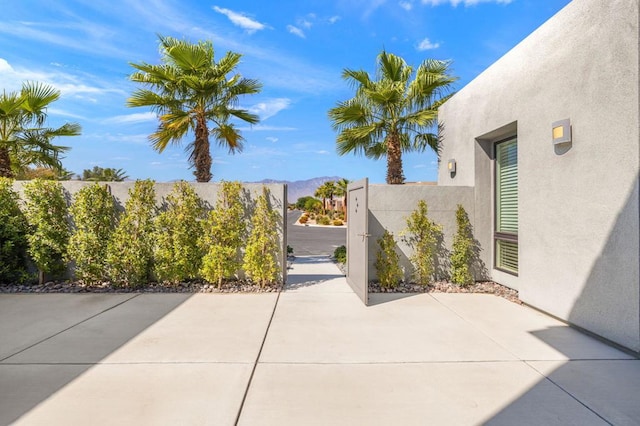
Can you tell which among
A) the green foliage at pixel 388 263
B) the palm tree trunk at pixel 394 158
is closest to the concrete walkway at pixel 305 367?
the green foliage at pixel 388 263

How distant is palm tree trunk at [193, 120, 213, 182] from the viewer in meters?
8.45

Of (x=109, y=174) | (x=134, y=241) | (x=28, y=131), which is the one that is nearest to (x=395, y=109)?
(x=134, y=241)

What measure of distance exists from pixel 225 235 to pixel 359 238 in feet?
7.96

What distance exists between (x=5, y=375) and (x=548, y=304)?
6112 millimetres

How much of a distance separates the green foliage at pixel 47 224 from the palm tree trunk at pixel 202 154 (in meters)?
3.15

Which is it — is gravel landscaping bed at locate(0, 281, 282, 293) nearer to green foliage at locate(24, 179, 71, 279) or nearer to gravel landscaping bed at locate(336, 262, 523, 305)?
green foliage at locate(24, 179, 71, 279)

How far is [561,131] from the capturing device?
409 cm

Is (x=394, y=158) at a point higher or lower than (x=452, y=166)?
higher

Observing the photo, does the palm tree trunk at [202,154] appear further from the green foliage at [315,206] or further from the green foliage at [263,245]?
the green foliage at [315,206]

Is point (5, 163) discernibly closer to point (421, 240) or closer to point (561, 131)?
point (421, 240)

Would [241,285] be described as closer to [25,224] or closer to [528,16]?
[25,224]

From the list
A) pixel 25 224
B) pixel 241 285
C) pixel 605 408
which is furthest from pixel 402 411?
pixel 25 224

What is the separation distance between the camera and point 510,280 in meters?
5.72

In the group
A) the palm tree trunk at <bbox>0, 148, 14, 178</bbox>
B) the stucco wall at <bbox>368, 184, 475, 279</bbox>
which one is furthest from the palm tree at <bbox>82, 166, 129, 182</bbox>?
the stucco wall at <bbox>368, 184, 475, 279</bbox>
